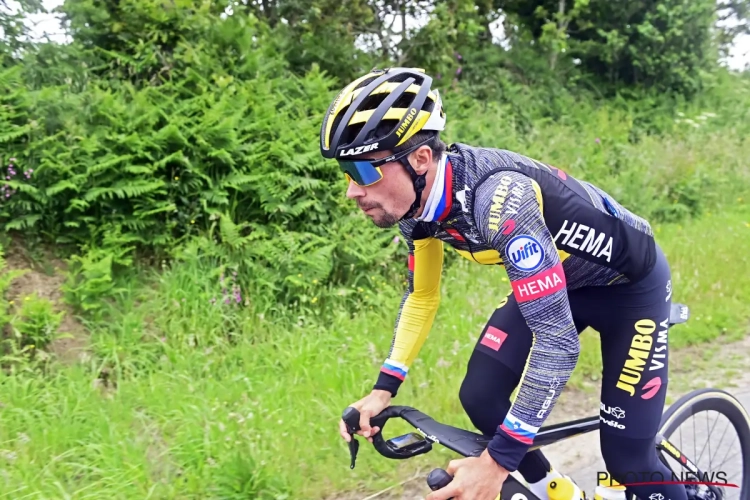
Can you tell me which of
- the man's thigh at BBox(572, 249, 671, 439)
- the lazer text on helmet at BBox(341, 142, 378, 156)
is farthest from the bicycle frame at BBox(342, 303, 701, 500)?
the lazer text on helmet at BBox(341, 142, 378, 156)

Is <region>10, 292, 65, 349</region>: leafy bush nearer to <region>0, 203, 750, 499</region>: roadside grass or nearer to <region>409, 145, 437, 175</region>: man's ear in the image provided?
<region>0, 203, 750, 499</region>: roadside grass

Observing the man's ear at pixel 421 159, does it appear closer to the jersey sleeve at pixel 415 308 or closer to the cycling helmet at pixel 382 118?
the cycling helmet at pixel 382 118

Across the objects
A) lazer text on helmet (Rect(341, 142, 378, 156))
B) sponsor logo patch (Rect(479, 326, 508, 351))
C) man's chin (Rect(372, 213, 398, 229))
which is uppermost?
lazer text on helmet (Rect(341, 142, 378, 156))

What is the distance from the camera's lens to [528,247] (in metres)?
1.98

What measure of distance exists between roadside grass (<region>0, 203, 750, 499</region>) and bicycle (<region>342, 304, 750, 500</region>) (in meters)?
1.05

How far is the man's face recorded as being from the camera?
2090 millimetres

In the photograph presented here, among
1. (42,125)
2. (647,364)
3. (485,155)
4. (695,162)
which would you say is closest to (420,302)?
(485,155)

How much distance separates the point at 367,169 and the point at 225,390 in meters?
2.61

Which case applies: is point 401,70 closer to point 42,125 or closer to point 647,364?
point 647,364

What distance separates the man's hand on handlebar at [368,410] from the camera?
7.93 ft

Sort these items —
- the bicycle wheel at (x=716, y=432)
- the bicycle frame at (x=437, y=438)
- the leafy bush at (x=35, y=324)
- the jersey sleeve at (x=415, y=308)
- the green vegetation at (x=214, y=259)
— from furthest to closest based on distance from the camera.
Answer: the leafy bush at (x=35, y=324) → the green vegetation at (x=214, y=259) → the bicycle wheel at (x=716, y=432) → the jersey sleeve at (x=415, y=308) → the bicycle frame at (x=437, y=438)

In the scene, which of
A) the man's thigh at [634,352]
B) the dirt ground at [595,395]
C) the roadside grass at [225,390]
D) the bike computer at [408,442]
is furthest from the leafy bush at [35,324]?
the man's thigh at [634,352]

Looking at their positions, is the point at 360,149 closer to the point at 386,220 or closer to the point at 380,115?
the point at 380,115

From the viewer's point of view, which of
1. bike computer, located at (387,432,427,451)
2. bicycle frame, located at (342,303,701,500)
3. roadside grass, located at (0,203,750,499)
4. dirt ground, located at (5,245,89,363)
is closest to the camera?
bicycle frame, located at (342,303,701,500)
